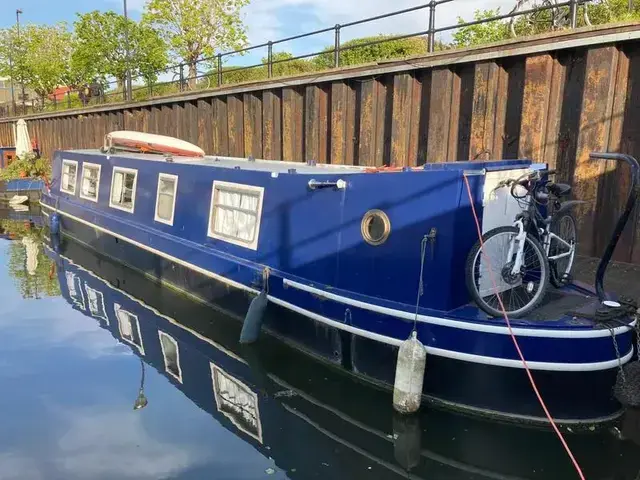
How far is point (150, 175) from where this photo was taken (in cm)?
898

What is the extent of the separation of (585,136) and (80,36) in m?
30.9

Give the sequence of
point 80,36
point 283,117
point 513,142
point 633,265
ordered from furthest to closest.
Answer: point 80,36 → point 283,117 → point 513,142 → point 633,265

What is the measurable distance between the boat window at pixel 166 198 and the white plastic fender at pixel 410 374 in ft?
15.7

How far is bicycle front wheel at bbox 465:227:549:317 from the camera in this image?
470 centimetres

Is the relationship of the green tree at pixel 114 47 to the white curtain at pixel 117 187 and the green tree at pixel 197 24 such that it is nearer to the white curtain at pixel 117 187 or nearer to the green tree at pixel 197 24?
the green tree at pixel 197 24

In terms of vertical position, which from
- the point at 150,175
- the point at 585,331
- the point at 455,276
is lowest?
the point at 585,331

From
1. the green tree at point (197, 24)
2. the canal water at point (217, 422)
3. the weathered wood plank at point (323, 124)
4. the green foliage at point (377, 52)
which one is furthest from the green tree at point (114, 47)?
the canal water at point (217, 422)

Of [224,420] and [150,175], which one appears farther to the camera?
[150,175]

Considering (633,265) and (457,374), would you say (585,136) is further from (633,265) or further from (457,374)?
(457,374)

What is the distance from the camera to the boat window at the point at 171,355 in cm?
628

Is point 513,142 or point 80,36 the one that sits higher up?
point 80,36

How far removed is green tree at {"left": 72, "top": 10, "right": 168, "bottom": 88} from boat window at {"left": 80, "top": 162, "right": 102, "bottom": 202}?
61.9 ft

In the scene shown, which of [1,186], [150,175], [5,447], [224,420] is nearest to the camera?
[5,447]

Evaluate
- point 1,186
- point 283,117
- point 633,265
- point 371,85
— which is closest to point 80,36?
point 1,186
